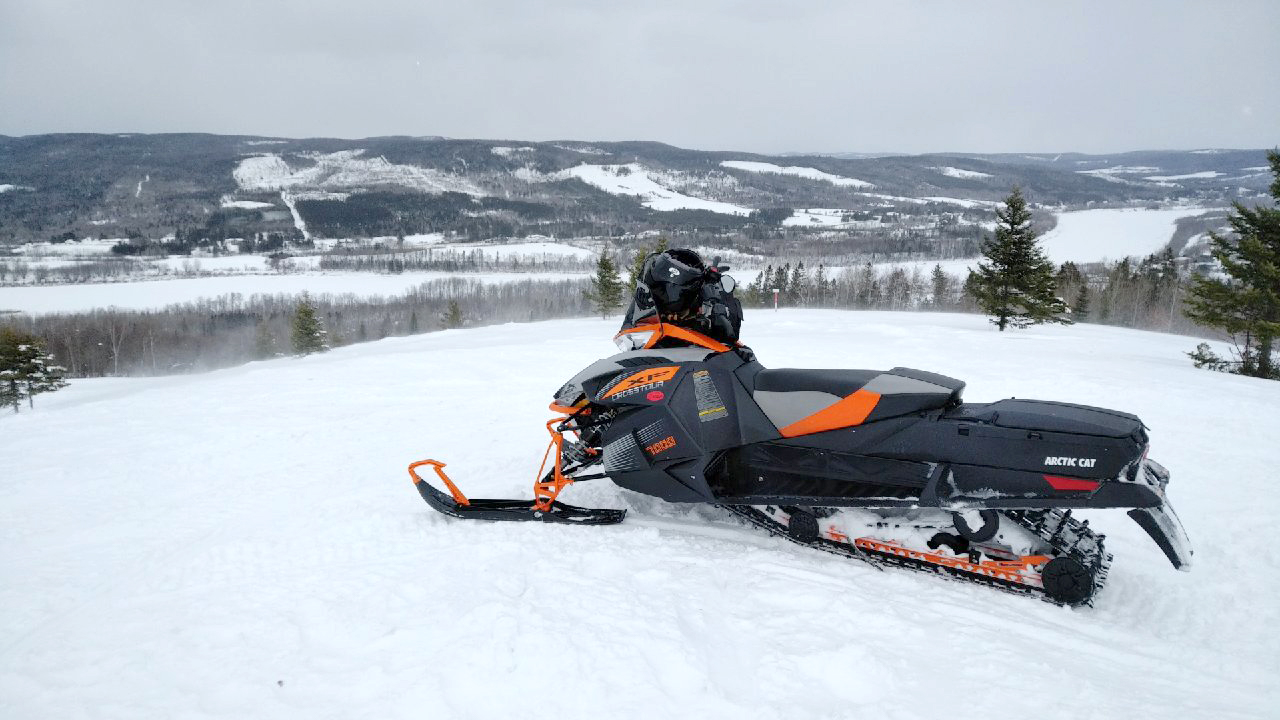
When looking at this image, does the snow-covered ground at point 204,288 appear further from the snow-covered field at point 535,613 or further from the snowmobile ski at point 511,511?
the snowmobile ski at point 511,511

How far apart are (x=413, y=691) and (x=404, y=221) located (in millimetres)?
157817

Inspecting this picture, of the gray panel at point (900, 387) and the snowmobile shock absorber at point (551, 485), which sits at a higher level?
the gray panel at point (900, 387)

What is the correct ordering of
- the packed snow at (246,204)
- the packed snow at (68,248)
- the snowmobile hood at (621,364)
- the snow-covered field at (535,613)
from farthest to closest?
the packed snow at (246,204)
the packed snow at (68,248)
the snowmobile hood at (621,364)
the snow-covered field at (535,613)

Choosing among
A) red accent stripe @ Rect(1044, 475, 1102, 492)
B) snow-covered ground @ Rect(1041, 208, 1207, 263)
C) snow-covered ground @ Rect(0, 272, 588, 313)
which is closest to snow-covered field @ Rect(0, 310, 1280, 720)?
red accent stripe @ Rect(1044, 475, 1102, 492)

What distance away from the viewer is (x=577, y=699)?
2406 millimetres

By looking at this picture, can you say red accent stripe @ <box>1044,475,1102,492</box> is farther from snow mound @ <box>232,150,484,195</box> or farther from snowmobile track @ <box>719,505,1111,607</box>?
snow mound @ <box>232,150,484,195</box>

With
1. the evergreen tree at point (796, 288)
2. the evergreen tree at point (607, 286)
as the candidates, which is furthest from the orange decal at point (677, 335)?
the evergreen tree at point (796, 288)

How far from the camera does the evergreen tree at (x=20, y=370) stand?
22.4 metres

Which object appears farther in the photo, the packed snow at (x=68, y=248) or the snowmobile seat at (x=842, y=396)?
the packed snow at (x=68, y=248)

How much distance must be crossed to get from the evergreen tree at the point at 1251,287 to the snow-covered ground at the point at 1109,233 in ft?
199

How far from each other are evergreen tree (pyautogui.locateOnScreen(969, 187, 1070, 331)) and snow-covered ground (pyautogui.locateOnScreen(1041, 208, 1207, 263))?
55.7 m

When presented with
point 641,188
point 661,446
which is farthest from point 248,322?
point 641,188

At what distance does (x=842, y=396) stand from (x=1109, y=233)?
135671mm

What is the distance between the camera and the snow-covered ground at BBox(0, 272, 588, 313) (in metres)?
76.1
